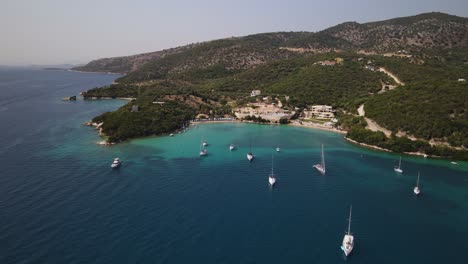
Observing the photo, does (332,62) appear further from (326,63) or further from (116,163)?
(116,163)

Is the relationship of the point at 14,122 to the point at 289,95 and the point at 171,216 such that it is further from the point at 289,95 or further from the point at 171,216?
the point at 289,95

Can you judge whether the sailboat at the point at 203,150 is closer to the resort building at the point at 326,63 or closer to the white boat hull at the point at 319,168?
the white boat hull at the point at 319,168

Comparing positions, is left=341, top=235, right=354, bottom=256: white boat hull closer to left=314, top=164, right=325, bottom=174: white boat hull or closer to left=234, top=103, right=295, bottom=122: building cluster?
left=314, top=164, right=325, bottom=174: white boat hull

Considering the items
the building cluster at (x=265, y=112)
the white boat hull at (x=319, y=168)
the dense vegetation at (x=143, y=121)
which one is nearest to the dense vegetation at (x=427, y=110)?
the building cluster at (x=265, y=112)

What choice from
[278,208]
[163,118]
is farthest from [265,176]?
[163,118]

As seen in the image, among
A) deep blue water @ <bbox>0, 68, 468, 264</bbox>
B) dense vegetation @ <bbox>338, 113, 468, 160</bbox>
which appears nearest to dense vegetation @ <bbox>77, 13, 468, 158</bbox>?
dense vegetation @ <bbox>338, 113, 468, 160</bbox>

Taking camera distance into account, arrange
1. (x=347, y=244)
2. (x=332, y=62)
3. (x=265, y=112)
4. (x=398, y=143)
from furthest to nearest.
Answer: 1. (x=332, y=62)
2. (x=265, y=112)
3. (x=398, y=143)
4. (x=347, y=244)

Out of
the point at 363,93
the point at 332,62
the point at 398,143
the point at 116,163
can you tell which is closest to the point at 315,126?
the point at 398,143

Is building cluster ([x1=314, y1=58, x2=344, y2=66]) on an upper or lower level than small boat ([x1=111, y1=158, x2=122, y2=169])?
upper
